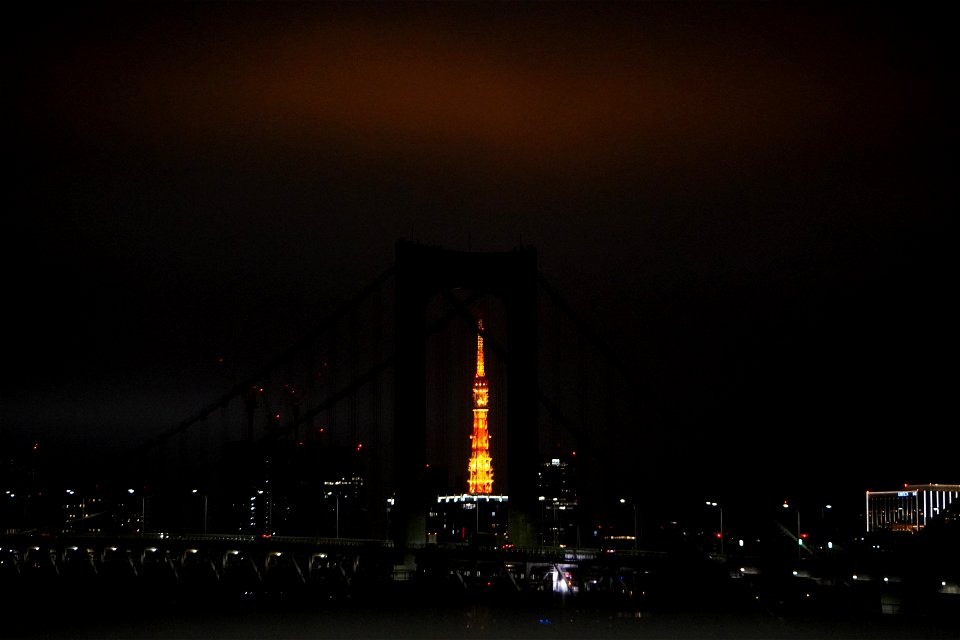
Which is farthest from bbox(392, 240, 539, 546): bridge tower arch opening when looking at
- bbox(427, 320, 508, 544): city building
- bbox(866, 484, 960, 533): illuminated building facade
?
bbox(866, 484, 960, 533): illuminated building facade

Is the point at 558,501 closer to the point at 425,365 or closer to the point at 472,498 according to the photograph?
the point at 472,498

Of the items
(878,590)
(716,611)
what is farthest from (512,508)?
(878,590)

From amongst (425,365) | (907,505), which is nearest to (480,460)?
(907,505)

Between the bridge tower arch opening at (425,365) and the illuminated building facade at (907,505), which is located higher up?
the bridge tower arch opening at (425,365)

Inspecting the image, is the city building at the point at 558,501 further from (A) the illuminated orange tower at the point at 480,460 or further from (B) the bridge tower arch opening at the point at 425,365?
(B) the bridge tower arch opening at the point at 425,365

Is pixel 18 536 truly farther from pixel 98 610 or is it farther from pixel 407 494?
pixel 407 494

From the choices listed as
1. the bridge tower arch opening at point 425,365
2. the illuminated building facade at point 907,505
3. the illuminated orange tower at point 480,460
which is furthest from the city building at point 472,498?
the bridge tower arch opening at point 425,365
